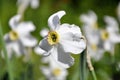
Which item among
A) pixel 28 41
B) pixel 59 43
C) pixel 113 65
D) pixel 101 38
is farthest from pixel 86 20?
pixel 59 43

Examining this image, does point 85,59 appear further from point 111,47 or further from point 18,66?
point 18,66

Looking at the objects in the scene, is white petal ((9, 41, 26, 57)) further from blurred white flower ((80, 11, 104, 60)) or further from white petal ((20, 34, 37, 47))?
blurred white flower ((80, 11, 104, 60))

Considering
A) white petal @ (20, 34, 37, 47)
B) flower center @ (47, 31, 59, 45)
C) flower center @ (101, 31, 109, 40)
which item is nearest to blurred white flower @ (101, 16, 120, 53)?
flower center @ (101, 31, 109, 40)

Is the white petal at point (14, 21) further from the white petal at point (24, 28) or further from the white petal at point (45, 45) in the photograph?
the white petal at point (45, 45)

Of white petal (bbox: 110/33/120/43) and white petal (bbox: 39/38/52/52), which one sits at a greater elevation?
white petal (bbox: 39/38/52/52)

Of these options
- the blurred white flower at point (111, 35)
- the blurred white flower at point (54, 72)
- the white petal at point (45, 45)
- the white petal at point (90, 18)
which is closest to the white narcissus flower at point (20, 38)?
the blurred white flower at point (54, 72)

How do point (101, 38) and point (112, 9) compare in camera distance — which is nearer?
point (101, 38)

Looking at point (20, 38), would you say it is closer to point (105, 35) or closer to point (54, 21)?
point (105, 35)
